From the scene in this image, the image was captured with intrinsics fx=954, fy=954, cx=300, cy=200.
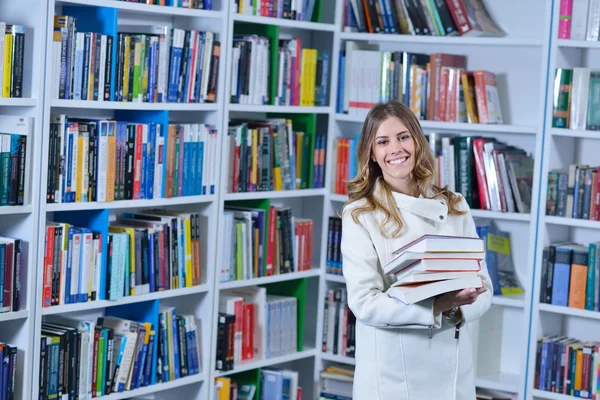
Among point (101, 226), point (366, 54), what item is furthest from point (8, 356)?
point (366, 54)

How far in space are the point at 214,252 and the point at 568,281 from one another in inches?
54.0

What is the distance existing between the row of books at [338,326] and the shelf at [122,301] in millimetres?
720

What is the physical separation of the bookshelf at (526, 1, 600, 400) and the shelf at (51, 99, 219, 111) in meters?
1.29

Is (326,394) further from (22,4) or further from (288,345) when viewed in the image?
(22,4)

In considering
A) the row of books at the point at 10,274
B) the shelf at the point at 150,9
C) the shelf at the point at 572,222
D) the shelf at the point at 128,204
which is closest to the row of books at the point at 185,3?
the shelf at the point at 150,9

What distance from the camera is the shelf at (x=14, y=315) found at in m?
2.91

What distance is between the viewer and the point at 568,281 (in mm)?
3693

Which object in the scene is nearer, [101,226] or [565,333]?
[101,226]

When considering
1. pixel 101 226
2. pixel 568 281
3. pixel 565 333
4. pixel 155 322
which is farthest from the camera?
pixel 565 333

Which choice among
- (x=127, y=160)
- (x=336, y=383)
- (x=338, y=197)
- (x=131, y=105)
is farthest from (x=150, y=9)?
(x=336, y=383)

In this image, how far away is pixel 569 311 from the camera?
3.67 metres

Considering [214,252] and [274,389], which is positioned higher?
[214,252]

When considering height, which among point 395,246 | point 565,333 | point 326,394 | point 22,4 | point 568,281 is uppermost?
point 22,4

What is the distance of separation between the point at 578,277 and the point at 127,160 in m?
1.77
